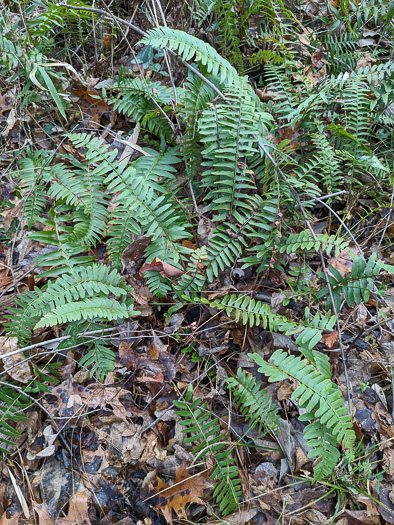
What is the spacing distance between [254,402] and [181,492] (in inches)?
23.0

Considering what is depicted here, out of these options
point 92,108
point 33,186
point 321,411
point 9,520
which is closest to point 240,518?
point 321,411

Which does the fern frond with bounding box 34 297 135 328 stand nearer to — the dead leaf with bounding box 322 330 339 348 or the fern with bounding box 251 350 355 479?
the fern with bounding box 251 350 355 479

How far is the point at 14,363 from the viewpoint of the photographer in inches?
87.4

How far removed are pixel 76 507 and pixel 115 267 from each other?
1.34m

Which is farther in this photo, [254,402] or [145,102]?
[145,102]

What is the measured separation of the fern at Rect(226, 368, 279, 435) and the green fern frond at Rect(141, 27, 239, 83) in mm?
1856

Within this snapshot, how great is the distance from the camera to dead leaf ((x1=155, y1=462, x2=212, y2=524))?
1.87m

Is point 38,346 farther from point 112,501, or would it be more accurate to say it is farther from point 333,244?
point 333,244

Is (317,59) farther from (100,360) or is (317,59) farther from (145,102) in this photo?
(100,360)

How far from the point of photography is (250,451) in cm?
207

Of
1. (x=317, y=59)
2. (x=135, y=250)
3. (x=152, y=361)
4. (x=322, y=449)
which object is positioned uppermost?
(x=317, y=59)

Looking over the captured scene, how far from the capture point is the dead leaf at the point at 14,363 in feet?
7.20

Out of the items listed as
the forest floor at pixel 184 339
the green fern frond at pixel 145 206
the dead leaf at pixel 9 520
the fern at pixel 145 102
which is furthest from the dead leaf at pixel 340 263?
the dead leaf at pixel 9 520

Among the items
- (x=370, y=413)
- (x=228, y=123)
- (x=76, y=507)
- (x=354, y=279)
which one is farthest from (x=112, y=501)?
(x=228, y=123)
